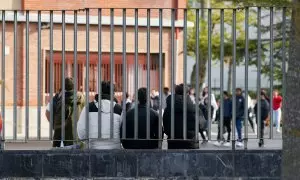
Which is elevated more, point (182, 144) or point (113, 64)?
point (113, 64)

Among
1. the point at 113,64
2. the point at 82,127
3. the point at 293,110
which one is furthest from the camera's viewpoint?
the point at 82,127

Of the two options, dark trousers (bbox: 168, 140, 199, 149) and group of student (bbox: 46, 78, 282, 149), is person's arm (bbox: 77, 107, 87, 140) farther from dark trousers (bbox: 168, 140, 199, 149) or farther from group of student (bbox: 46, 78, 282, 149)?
dark trousers (bbox: 168, 140, 199, 149)

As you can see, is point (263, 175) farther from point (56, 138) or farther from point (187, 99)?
point (56, 138)

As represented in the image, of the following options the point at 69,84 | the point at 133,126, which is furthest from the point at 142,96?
the point at 69,84

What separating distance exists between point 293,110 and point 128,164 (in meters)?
4.70

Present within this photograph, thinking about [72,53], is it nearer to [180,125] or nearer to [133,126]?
[133,126]

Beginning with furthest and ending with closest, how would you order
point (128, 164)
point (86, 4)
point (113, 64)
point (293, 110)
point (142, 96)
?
point (86, 4) < point (142, 96) < point (113, 64) < point (128, 164) < point (293, 110)

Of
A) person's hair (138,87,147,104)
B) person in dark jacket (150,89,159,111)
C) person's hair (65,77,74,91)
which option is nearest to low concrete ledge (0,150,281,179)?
person's hair (138,87,147,104)

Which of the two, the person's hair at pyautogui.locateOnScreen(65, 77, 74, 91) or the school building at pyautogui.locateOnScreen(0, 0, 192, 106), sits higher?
the school building at pyautogui.locateOnScreen(0, 0, 192, 106)

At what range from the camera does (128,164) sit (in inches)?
464

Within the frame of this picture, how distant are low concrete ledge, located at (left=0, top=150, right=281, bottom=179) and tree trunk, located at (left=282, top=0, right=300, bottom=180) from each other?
441cm

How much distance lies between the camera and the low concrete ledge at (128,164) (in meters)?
11.8

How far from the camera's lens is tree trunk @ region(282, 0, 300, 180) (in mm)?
7312

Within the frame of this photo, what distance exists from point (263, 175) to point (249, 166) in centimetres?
22
